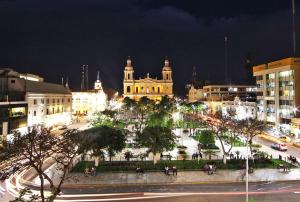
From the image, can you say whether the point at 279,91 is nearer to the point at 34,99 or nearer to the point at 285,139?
the point at 285,139

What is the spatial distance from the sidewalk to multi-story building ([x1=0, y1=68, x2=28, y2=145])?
27.5m

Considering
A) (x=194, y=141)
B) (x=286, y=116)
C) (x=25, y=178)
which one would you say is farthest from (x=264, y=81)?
(x=25, y=178)

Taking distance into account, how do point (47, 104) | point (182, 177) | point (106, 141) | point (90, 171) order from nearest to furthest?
point (182, 177) < point (90, 171) < point (106, 141) < point (47, 104)

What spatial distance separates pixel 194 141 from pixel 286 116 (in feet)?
82.1

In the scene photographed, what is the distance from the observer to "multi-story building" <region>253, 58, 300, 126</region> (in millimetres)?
76125

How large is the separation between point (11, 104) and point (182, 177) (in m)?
41.6

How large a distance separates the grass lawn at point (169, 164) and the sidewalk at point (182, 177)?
1537 millimetres

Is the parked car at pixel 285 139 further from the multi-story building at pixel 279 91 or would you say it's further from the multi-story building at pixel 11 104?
the multi-story building at pixel 11 104

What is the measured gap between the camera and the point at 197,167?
4356 centimetres

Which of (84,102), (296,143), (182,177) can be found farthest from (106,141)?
(84,102)

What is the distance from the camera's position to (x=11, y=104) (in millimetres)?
65188

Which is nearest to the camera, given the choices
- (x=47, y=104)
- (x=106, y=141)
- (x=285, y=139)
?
(x=106, y=141)

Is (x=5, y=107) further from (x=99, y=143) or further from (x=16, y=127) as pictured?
(x=99, y=143)

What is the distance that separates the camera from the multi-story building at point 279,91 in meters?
76.1
